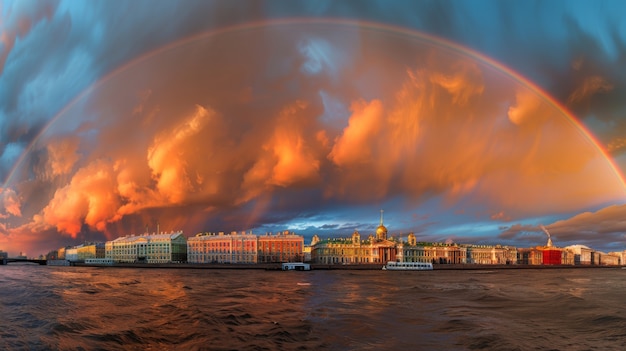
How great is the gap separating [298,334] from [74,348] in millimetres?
9133

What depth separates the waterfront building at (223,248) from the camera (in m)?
140

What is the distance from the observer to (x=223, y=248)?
472 ft

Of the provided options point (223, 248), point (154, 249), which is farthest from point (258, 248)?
point (154, 249)

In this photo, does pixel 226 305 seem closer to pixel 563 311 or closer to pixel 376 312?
pixel 376 312

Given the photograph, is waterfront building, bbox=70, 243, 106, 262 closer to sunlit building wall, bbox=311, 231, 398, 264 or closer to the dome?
sunlit building wall, bbox=311, 231, 398, 264

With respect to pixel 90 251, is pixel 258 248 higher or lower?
higher

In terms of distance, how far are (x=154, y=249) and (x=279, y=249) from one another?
43157 millimetres

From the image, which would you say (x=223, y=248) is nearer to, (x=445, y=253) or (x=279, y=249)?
(x=279, y=249)

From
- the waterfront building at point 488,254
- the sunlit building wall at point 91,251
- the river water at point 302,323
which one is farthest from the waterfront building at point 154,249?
the river water at point 302,323

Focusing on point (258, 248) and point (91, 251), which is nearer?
point (258, 248)

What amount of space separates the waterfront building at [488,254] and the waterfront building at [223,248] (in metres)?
86.4

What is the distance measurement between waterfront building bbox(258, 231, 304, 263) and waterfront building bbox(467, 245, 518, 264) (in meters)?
75.2

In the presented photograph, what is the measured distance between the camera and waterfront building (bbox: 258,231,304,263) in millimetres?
139875

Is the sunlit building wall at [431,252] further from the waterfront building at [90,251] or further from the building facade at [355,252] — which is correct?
the waterfront building at [90,251]
